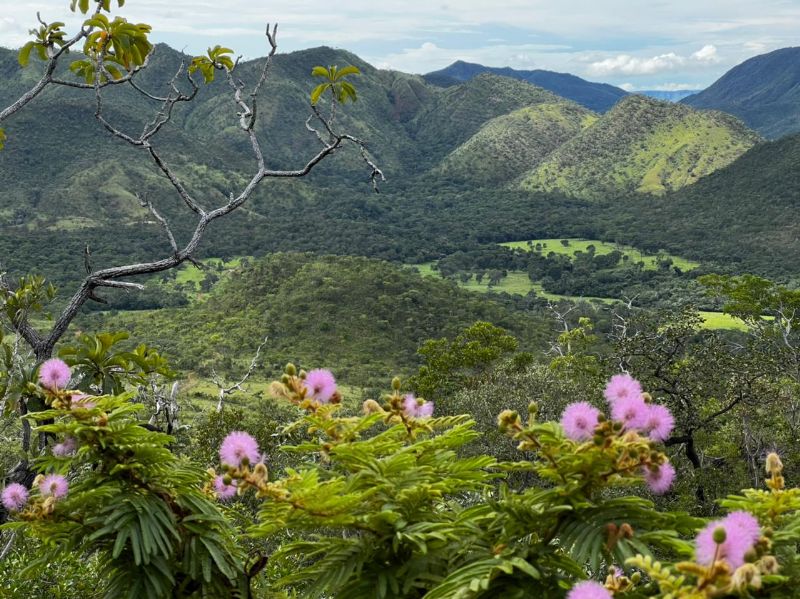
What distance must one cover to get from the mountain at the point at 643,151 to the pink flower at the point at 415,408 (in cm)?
13403

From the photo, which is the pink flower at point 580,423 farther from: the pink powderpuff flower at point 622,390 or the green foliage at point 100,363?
the green foliage at point 100,363

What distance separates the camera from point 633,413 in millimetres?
1779

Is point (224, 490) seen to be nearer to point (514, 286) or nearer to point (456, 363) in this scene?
point (456, 363)

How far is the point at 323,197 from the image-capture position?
150875 mm

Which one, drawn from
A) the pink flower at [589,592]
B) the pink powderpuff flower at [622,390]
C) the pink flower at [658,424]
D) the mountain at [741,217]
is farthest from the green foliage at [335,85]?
the mountain at [741,217]

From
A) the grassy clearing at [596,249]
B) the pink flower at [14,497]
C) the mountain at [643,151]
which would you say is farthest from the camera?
the mountain at [643,151]

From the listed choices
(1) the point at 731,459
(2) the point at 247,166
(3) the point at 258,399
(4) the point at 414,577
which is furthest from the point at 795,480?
(2) the point at 247,166

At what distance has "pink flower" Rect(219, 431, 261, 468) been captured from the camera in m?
1.92

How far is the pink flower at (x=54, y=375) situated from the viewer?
2.28m

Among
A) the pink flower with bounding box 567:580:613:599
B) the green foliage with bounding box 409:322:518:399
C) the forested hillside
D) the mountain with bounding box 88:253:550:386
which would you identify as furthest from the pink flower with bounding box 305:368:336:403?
the mountain with bounding box 88:253:550:386

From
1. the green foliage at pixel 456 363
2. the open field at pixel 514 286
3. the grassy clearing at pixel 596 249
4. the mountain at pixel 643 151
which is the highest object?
the mountain at pixel 643 151

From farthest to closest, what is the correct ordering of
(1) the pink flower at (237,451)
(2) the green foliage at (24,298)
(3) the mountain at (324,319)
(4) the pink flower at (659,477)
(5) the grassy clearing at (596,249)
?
(5) the grassy clearing at (596,249), (3) the mountain at (324,319), (2) the green foliage at (24,298), (1) the pink flower at (237,451), (4) the pink flower at (659,477)

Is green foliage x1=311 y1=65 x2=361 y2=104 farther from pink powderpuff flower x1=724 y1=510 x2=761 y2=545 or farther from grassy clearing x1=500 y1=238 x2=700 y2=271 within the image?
grassy clearing x1=500 y1=238 x2=700 y2=271

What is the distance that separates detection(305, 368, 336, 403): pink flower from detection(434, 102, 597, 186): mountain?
16076cm
